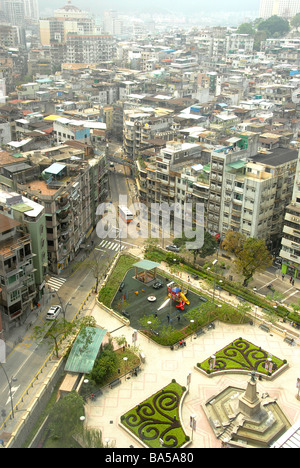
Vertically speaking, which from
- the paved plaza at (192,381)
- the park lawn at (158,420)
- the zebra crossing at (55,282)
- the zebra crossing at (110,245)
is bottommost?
the paved plaza at (192,381)

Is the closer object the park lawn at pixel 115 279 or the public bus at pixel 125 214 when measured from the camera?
the park lawn at pixel 115 279

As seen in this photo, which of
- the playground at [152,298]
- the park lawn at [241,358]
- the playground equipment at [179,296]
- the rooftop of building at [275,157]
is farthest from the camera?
the rooftop of building at [275,157]

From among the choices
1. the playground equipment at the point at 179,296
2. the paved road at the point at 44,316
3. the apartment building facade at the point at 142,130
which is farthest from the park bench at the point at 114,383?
the apartment building facade at the point at 142,130

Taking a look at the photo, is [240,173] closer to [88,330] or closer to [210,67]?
[88,330]

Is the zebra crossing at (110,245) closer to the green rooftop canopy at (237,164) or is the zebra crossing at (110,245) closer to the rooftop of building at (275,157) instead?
the green rooftop canopy at (237,164)

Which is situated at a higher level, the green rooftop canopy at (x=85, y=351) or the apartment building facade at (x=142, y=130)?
the apartment building facade at (x=142, y=130)

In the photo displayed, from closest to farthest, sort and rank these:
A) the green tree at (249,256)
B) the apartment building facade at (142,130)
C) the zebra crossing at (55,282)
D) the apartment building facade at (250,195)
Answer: the green tree at (249,256)
the zebra crossing at (55,282)
the apartment building facade at (250,195)
the apartment building facade at (142,130)

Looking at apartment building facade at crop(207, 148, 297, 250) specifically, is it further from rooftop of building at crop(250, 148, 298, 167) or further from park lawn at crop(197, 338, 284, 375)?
park lawn at crop(197, 338, 284, 375)
